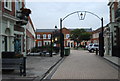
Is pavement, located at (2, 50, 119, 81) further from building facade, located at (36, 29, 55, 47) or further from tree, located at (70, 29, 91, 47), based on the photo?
building facade, located at (36, 29, 55, 47)

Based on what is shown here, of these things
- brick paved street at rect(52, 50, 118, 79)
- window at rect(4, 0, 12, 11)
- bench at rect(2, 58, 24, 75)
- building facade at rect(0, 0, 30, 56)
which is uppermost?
window at rect(4, 0, 12, 11)

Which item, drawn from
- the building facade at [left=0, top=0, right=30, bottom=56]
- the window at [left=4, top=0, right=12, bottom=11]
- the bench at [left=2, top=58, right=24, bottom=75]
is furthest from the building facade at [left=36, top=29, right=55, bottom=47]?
the bench at [left=2, top=58, right=24, bottom=75]

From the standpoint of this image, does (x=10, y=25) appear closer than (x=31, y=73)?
No

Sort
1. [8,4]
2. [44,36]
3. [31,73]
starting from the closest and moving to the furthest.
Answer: [31,73], [8,4], [44,36]

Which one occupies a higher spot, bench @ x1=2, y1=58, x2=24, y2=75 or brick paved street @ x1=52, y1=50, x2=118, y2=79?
bench @ x1=2, y1=58, x2=24, y2=75

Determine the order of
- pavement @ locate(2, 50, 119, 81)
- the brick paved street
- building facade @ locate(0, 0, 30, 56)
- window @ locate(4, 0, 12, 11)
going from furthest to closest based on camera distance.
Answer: window @ locate(4, 0, 12, 11) → building facade @ locate(0, 0, 30, 56) → the brick paved street → pavement @ locate(2, 50, 119, 81)

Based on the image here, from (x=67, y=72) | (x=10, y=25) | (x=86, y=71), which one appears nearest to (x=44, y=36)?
(x=10, y=25)

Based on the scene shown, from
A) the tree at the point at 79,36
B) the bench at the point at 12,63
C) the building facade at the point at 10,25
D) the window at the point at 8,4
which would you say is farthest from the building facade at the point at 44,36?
the bench at the point at 12,63

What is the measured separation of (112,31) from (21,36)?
1003 centimetres

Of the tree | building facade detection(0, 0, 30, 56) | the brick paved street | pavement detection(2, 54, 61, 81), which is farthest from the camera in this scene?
the tree

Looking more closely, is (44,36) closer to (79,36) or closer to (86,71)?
(79,36)

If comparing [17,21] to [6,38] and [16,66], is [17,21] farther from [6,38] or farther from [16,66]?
[16,66]

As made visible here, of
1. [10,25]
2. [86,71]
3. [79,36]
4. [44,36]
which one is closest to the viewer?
[86,71]

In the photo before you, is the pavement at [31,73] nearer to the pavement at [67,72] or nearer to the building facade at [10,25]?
the pavement at [67,72]
